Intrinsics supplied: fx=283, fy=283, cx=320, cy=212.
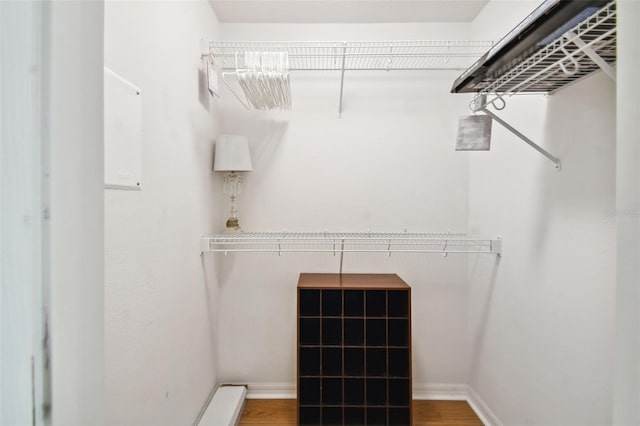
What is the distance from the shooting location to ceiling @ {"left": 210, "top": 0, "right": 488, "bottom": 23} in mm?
1619

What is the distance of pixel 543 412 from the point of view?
1.17m

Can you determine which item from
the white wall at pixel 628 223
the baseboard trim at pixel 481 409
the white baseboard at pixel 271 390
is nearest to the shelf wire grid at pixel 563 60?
the white wall at pixel 628 223

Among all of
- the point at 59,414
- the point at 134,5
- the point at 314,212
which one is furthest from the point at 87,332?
the point at 314,212

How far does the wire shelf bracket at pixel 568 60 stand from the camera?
26.9 inches

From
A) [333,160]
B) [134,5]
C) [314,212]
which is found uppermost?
[134,5]

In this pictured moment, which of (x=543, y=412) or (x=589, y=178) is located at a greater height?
(x=589, y=178)

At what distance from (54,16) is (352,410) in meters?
1.86

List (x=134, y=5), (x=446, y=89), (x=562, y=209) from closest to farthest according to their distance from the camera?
(x=134, y=5) → (x=562, y=209) → (x=446, y=89)

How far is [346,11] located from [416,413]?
240 centimetres

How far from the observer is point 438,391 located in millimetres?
1779

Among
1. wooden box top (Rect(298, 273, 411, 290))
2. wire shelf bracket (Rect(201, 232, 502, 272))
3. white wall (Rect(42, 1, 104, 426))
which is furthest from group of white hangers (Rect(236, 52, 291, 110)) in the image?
white wall (Rect(42, 1, 104, 426))

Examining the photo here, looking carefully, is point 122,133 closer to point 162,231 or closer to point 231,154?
point 162,231

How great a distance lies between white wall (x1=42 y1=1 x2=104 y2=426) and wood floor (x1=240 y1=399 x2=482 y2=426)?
162 centimetres

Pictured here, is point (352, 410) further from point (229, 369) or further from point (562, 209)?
point (562, 209)
